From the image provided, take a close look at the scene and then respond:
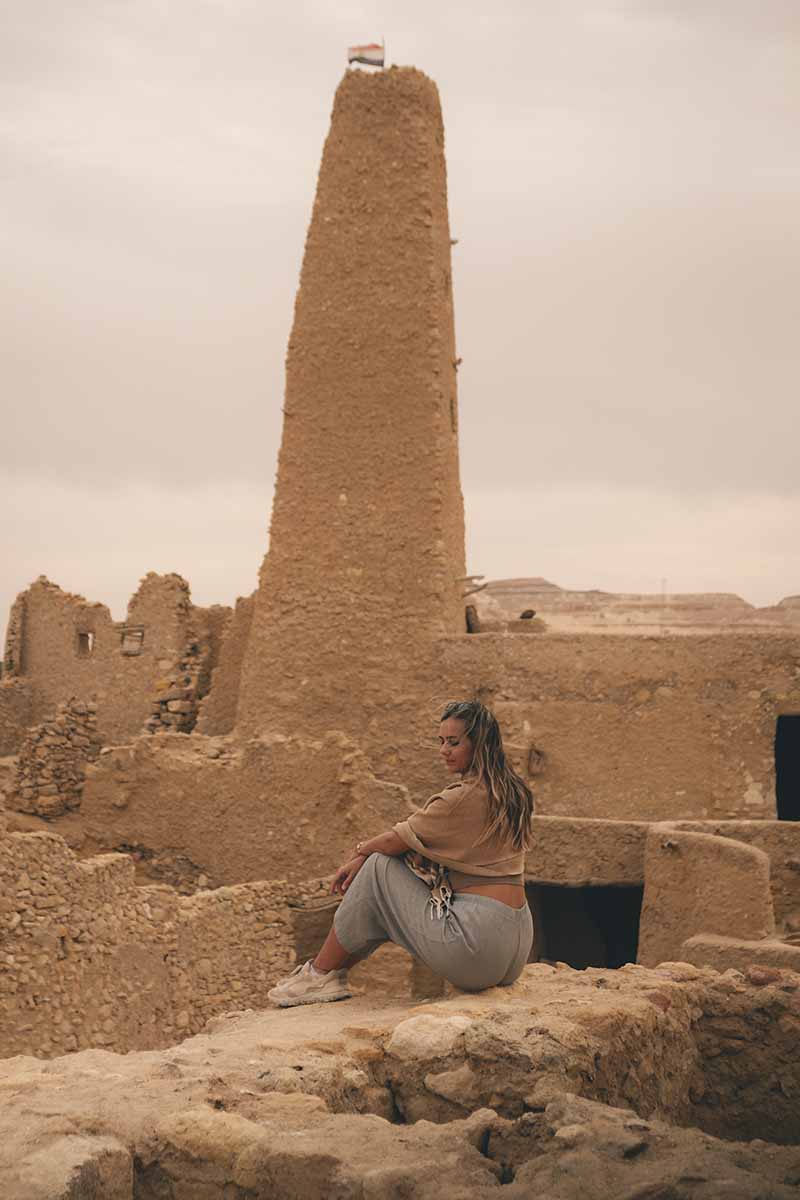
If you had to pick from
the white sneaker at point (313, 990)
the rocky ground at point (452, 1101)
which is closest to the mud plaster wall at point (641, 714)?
the rocky ground at point (452, 1101)

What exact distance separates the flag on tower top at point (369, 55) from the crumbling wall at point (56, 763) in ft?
23.7

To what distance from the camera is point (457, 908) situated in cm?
559

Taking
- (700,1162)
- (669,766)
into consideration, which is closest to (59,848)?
(700,1162)

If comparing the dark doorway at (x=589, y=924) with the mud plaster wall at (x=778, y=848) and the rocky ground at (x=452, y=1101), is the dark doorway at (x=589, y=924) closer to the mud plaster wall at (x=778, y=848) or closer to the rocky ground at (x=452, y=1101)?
the mud plaster wall at (x=778, y=848)

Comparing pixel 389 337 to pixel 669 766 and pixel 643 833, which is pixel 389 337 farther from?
pixel 643 833

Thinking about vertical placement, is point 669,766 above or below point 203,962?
above

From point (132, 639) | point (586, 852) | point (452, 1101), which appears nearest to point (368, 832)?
point (586, 852)

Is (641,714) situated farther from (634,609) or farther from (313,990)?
(634,609)

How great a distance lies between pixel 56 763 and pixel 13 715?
11.6ft

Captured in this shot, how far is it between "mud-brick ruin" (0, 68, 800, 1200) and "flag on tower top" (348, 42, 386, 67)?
207 mm

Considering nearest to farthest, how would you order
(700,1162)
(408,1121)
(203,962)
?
(700,1162), (408,1121), (203,962)

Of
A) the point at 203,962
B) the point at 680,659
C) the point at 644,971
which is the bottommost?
the point at 203,962

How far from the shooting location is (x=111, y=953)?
8266 millimetres

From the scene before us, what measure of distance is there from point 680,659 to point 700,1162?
389 inches
